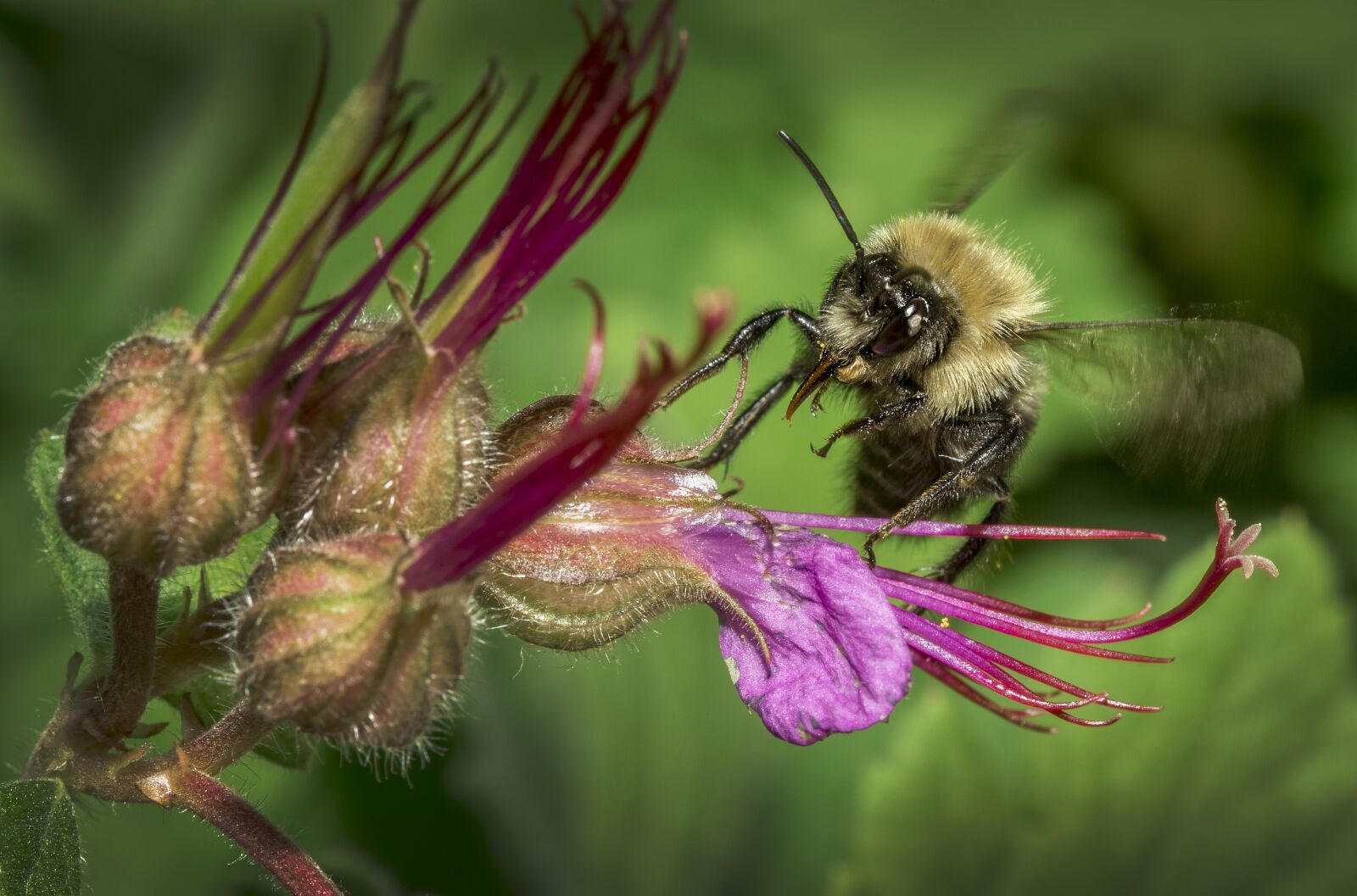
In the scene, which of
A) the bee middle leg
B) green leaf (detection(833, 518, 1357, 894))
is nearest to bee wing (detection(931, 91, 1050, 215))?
the bee middle leg

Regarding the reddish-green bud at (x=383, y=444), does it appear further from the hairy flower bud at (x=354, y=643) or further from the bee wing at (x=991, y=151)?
the bee wing at (x=991, y=151)

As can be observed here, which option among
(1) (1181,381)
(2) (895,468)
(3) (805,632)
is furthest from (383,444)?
(1) (1181,381)

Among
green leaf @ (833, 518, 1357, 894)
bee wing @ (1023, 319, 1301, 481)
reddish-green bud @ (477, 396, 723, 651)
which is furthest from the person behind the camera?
green leaf @ (833, 518, 1357, 894)

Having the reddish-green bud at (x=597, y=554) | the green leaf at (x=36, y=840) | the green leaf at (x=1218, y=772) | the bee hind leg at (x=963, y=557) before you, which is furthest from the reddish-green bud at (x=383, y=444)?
the green leaf at (x=1218, y=772)

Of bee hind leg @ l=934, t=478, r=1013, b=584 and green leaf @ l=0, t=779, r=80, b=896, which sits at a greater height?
bee hind leg @ l=934, t=478, r=1013, b=584

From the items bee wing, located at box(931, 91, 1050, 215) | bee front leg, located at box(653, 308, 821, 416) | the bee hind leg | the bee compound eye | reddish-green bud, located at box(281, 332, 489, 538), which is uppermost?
bee wing, located at box(931, 91, 1050, 215)

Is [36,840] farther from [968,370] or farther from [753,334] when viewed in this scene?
[968,370]

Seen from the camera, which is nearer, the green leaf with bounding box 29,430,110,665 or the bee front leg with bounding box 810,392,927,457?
the green leaf with bounding box 29,430,110,665

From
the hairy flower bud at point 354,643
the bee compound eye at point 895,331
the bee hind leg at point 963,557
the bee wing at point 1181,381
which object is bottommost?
the hairy flower bud at point 354,643

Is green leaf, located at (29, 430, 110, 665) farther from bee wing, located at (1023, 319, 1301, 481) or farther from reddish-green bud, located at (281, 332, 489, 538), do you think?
bee wing, located at (1023, 319, 1301, 481)
